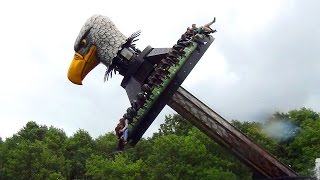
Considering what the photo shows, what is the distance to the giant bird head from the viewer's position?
1784 cm

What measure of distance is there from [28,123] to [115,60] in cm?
6260

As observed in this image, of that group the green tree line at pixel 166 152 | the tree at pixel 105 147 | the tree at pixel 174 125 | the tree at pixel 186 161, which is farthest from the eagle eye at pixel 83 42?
the tree at pixel 105 147

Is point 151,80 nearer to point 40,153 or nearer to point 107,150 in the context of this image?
point 40,153

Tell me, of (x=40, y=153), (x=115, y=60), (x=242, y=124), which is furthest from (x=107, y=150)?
(x=115, y=60)

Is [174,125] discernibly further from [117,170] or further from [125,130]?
[125,130]

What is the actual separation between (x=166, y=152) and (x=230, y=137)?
94.7 feet

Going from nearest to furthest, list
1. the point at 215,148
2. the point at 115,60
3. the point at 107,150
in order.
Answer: the point at 115,60 < the point at 215,148 < the point at 107,150

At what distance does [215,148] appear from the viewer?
150 ft

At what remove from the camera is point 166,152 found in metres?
45.5

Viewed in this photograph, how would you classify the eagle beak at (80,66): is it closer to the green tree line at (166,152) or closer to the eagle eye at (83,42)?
the eagle eye at (83,42)

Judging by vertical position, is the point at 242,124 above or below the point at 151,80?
→ above

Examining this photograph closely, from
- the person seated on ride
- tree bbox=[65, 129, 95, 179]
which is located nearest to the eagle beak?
the person seated on ride

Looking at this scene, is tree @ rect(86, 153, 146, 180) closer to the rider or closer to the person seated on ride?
the person seated on ride

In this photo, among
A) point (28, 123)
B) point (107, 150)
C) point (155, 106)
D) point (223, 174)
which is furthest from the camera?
point (28, 123)
